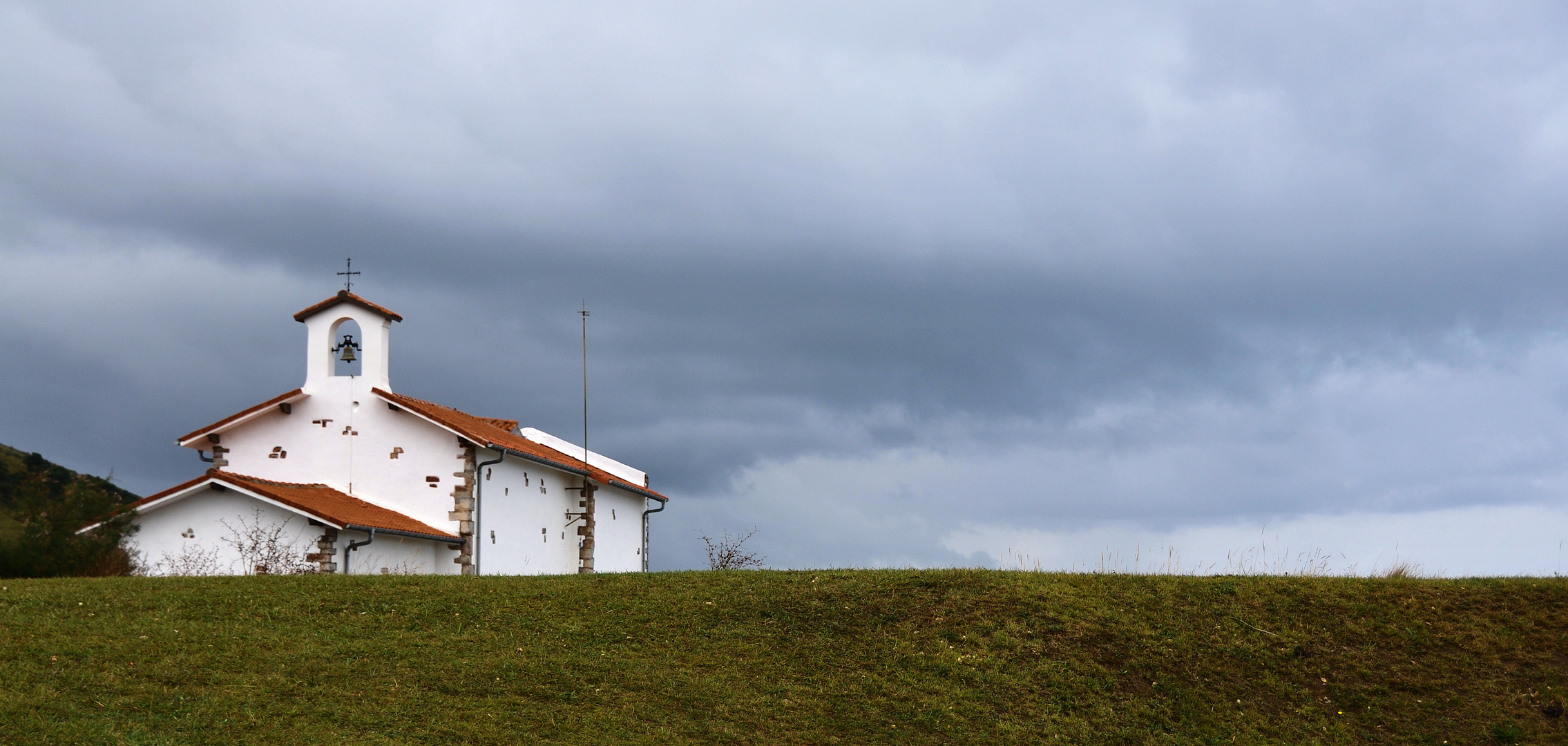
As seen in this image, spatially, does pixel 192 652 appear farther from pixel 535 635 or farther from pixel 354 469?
pixel 354 469

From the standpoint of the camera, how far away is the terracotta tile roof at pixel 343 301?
2922cm

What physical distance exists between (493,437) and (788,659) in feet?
55.6

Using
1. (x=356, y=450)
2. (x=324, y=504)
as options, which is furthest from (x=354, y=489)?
(x=324, y=504)

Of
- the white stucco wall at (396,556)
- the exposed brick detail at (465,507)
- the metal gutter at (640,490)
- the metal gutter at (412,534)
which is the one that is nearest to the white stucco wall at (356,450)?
the exposed brick detail at (465,507)

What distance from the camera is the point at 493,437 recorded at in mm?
30047

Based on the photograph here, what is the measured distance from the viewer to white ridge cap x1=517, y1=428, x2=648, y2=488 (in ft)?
123

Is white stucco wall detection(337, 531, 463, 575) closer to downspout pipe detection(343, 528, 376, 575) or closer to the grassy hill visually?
downspout pipe detection(343, 528, 376, 575)

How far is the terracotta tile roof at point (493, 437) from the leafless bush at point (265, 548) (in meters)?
4.30

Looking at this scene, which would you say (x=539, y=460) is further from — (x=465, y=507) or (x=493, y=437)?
(x=465, y=507)

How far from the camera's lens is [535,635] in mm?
15633

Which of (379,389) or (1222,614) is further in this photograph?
(379,389)

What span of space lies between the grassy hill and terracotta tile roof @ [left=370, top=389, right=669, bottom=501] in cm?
916

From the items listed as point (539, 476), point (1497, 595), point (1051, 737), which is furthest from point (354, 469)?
point (1497, 595)

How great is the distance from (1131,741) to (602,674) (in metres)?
6.48
